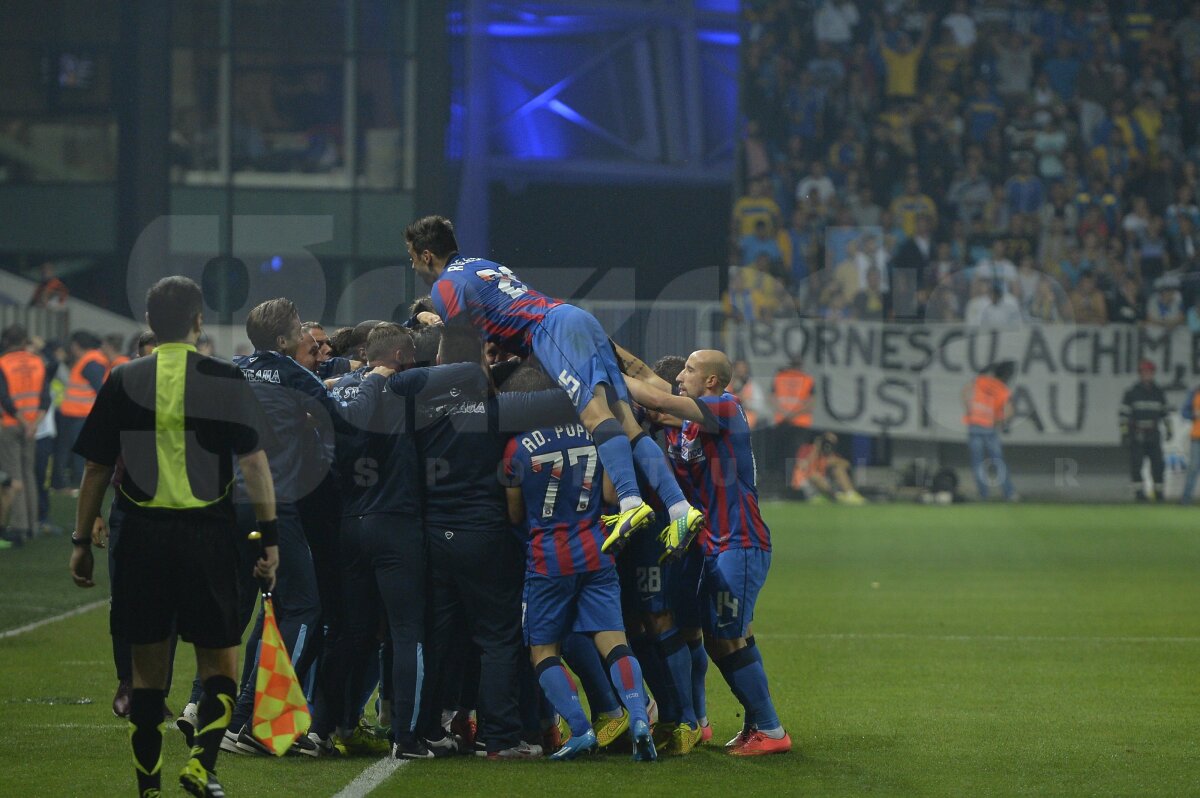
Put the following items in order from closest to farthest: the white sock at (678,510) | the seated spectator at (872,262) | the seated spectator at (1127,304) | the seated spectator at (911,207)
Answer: the white sock at (678,510), the seated spectator at (872,262), the seated spectator at (1127,304), the seated spectator at (911,207)

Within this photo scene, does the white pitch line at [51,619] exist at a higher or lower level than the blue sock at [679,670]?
lower

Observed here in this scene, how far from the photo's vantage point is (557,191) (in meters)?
23.1

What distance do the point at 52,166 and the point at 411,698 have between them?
77.4 ft

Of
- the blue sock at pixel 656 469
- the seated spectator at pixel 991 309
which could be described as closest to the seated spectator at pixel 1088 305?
the seated spectator at pixel 991 309

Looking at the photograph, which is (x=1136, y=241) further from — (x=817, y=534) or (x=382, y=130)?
(x=382, y=130)

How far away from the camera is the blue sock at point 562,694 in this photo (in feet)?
23.0

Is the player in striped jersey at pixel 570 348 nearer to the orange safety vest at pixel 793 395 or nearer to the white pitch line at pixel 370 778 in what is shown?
the white pitch line at pixel 370 778

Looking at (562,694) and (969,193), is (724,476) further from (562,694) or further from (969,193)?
(969,193)

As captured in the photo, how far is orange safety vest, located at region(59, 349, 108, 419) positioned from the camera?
20.7m

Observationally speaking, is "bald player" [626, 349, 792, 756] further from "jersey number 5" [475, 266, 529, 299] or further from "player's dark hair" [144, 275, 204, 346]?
"player's dark hair" [144, 275, 204, 346]

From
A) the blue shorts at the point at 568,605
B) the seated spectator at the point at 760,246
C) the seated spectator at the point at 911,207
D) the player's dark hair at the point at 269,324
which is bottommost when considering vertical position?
the blue shorts at the point at 568,605

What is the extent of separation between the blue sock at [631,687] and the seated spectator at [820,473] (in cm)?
1756

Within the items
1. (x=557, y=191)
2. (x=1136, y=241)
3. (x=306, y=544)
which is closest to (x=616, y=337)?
(x=557, y=191)

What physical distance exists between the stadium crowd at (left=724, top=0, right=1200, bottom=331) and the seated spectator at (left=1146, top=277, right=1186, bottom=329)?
3 centimetres
